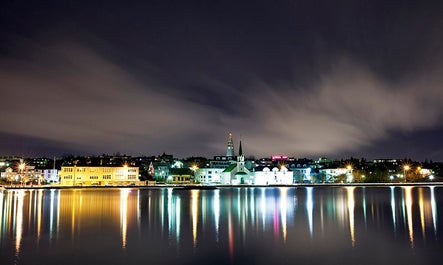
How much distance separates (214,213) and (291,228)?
12.5 metres

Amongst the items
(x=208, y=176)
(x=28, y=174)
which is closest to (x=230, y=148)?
(x=208, y=176)

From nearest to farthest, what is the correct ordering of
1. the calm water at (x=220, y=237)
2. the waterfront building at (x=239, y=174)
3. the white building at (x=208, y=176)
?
the calm water at (x=220, y=237), the waterfront building at (x=239, y=174), the white building at (x=208, y=176)

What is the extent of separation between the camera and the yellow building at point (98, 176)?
117 metres

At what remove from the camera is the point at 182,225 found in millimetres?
32156

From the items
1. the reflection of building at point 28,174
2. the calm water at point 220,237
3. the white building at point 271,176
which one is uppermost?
the reflection of building at point 28,174

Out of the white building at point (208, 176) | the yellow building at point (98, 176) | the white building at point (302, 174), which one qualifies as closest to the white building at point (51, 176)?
the yellow building at point (98, 176)

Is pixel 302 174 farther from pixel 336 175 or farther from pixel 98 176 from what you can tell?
pixel 98 176

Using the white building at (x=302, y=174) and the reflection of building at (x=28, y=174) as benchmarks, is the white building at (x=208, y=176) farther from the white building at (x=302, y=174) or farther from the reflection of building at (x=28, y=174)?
the reflection of building at (x=28, y=174)

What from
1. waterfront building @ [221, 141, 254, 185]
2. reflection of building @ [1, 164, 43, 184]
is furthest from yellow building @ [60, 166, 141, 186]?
waterfront building @ [221, 141, 254, 185]

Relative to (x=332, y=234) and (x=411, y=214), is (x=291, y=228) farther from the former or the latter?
(x=411, y=214)

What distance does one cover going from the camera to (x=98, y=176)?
119500 millimetres

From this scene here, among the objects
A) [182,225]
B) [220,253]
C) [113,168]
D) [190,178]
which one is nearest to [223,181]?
[190,178]

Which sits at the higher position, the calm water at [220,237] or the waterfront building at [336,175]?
the waterfront building at [336,175]

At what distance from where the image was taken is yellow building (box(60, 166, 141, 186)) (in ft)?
383
